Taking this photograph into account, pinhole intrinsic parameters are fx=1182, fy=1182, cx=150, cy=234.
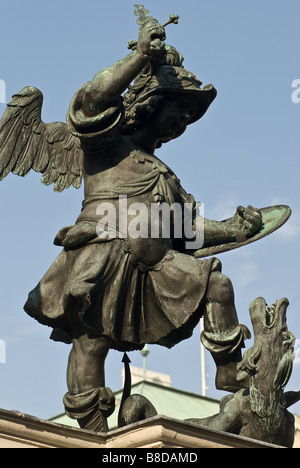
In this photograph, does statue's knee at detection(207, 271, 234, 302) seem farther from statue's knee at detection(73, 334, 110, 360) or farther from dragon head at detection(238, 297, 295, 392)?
statue's knee at detection(73, 334, 110, 360)

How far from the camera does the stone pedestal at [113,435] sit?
725 centimetres

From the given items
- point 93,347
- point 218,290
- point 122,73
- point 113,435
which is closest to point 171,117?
point 122,73

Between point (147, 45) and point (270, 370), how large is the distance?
2.56 meters

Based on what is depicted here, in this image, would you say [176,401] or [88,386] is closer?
[88,386]

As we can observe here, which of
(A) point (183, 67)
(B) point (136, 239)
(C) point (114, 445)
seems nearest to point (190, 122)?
(A) point (183, 67)

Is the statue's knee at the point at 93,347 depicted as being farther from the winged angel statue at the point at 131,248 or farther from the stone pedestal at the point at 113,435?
the stone pedestal at the point at 113,435

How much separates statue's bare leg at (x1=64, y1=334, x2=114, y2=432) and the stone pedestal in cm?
76

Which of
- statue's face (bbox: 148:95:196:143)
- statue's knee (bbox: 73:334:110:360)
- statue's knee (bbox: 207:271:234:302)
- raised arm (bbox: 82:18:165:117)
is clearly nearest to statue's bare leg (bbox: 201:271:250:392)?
statue's knee (bbox: 207:271:234:302)

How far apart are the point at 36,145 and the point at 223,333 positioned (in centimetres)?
235

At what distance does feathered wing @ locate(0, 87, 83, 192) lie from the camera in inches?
376

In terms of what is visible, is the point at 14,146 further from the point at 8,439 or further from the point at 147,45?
the point at 8,439

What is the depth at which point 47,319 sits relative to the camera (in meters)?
8.75

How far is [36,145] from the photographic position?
31.8 feet

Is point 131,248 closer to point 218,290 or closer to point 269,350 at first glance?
point 218,290
